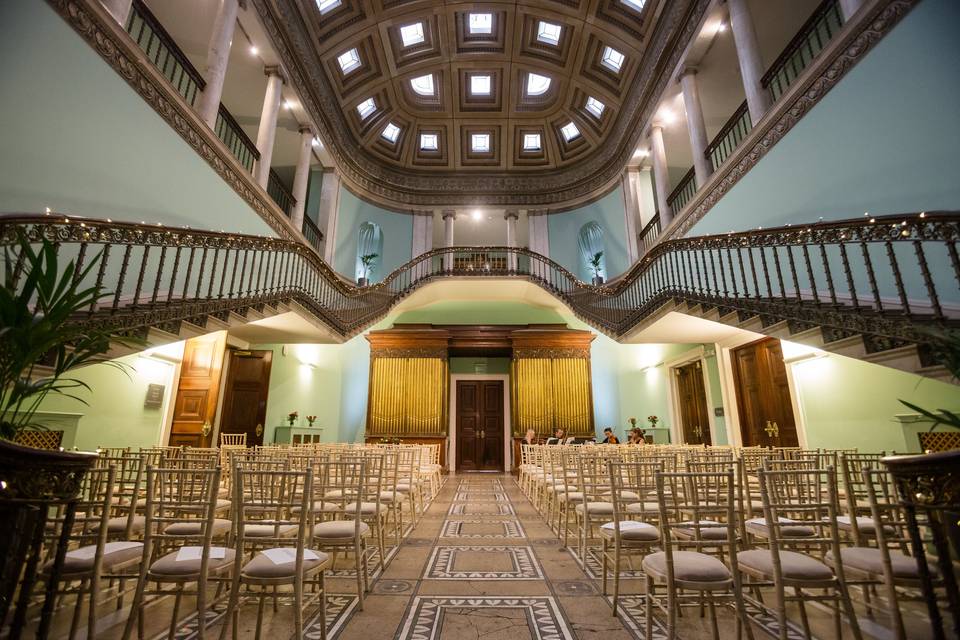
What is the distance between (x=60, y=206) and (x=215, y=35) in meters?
4.69

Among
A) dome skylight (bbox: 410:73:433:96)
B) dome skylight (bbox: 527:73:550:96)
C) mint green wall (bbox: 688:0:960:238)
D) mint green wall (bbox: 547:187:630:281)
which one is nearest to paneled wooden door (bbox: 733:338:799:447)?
mint green wall (bbox: 688:0:960:238)

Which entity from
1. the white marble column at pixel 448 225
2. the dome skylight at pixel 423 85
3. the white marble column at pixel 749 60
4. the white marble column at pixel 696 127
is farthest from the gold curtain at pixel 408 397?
the dome skylight at pixel 423 85

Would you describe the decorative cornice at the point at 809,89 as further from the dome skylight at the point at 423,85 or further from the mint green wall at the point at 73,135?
the dome skylight at the point at 423,85

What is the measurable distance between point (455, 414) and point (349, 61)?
988cm

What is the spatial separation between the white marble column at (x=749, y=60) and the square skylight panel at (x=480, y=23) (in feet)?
21.5

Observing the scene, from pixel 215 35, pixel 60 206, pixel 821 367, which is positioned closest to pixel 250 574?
pixel 60 206

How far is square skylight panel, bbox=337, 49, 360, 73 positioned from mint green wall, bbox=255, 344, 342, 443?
7.39 meters

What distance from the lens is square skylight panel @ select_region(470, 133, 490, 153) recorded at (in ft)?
48.1

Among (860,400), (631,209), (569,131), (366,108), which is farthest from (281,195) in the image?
(860,400)

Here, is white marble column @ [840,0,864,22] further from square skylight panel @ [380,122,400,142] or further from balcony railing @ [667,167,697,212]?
square skylight panel @ [380,122,400,142]

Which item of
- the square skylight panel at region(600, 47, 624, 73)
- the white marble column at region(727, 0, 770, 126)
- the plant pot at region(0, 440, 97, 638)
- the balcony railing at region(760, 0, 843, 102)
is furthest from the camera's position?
the square skylight panel at region(600, 47, 624, 73)

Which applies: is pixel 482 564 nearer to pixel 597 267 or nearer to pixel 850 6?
pixel 850 6

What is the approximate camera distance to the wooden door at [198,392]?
6.70 m

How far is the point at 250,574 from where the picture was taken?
1.99m
